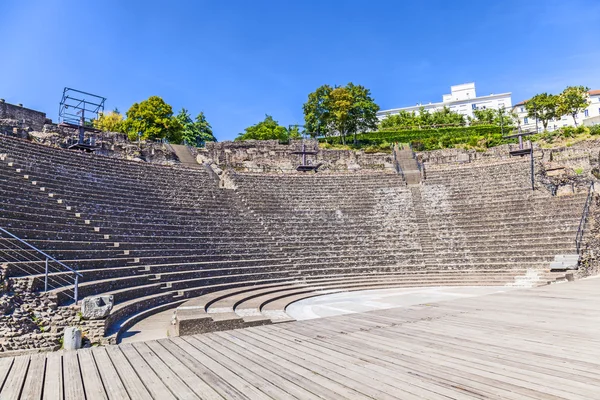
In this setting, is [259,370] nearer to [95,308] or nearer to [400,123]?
[95,308]

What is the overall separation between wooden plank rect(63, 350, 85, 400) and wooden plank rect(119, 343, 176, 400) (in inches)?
18.6

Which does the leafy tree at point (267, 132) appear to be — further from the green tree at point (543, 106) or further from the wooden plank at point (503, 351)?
the wooden plank at point (503, 351)

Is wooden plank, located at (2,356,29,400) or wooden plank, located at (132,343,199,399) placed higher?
wooden plank, located at (2,356,29,400)

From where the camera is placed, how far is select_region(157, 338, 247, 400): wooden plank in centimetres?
306

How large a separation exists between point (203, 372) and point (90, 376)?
1.02 meters

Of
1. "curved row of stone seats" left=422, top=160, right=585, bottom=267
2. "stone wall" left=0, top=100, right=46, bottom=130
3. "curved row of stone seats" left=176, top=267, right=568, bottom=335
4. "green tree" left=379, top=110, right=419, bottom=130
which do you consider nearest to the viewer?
"curved row of stone seats" left=176, top=267, right=568, bottom=335

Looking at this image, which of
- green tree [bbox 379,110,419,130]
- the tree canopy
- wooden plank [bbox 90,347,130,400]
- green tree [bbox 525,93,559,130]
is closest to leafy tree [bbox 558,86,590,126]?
green tree [bbox 525,93,559,130]

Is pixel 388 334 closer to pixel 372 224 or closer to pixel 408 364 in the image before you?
pixel 408 364

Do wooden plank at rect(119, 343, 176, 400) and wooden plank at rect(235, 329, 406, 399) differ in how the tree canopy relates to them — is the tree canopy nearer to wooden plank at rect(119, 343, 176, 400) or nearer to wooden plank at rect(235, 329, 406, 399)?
wooden plank at rect(235, 329, 406, 399)

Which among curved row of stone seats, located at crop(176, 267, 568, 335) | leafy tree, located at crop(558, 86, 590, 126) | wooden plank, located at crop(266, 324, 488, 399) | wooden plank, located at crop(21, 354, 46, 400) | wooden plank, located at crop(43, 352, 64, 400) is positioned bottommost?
curved row of stone seats, located at crop(176, 267, 568, 335)

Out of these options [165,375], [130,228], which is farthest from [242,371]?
[130,228]

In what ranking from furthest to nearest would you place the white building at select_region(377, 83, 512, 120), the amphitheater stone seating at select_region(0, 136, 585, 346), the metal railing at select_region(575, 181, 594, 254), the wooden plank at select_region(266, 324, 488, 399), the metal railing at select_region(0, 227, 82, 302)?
the white building at select_region(377, 83, 512, 120) < the metal railing at select_region(575, 181, 594, 254) < the amphitheater stone seating at select_region(0, 136, 585, 346) < the metal railing at select_region(0, 227, 82, 302) < the wooden plank at select_region(266, 324, 488, 399)

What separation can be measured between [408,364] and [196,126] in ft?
166

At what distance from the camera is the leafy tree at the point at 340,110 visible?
1542 inches
